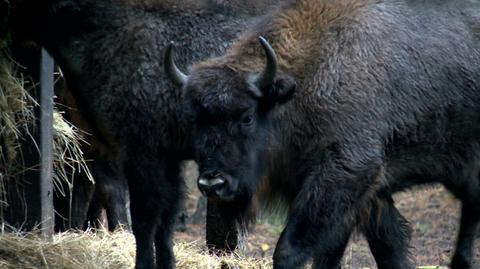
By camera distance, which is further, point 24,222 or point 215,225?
point 215,225

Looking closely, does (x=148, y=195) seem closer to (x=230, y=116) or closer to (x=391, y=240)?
(x=230, y=116)

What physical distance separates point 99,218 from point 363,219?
3856mm

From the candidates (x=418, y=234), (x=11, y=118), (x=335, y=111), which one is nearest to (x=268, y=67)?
(x=335, y=111)

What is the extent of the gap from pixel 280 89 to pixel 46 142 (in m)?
2.51

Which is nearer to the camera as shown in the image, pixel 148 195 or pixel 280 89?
pixel 280 89

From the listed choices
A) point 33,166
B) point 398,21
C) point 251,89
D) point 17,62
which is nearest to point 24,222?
point 33,166

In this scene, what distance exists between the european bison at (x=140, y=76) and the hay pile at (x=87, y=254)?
1.60 ft

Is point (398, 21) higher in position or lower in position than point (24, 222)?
higher

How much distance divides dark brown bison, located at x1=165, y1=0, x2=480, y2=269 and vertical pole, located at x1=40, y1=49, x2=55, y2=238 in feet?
6.15

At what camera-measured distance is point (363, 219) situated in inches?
328

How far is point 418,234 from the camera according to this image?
13.5 meters

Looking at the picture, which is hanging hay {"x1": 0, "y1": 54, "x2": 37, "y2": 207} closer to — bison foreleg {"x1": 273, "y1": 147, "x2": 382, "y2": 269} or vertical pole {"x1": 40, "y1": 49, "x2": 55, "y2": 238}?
vertical pole {"x1": 40, "y1": 49, "x2": 55, "y2": 238}

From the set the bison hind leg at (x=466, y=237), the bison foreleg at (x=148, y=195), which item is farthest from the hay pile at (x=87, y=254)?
the bison hind leg at (x=466, y=237)

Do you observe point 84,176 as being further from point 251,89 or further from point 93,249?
point 251,89
